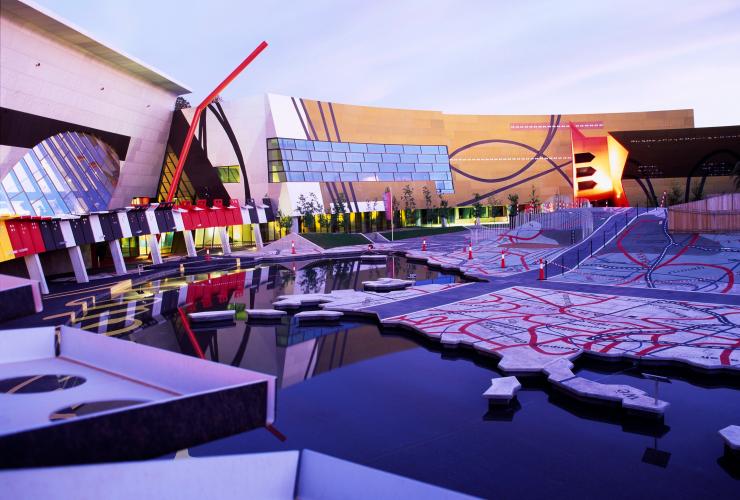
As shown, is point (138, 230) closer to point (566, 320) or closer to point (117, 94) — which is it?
point (117, 94)

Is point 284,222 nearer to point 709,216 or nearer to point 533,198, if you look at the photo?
point 533,198

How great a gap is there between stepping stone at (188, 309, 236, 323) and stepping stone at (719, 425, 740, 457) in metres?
15.8

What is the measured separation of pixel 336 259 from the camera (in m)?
43.5

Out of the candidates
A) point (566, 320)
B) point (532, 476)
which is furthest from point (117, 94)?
point (532, 476)

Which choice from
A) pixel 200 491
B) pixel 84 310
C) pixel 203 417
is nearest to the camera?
pixel 200 491

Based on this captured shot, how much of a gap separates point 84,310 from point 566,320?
17509 millimetres

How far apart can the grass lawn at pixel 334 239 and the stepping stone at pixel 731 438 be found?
40.5m

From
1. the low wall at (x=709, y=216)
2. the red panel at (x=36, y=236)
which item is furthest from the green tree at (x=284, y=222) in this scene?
the low wall at (x=709, y=216)

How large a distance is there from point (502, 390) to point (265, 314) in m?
11.3

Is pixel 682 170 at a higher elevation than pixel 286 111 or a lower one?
lower

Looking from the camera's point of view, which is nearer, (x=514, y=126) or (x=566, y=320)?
(x=566, y=320)

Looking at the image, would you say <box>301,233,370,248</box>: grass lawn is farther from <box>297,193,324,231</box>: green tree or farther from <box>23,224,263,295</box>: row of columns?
<box>23,224,263,295</box>: row of columns

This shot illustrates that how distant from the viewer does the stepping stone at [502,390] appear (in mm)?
11867

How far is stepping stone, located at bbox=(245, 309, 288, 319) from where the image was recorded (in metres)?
21.2
